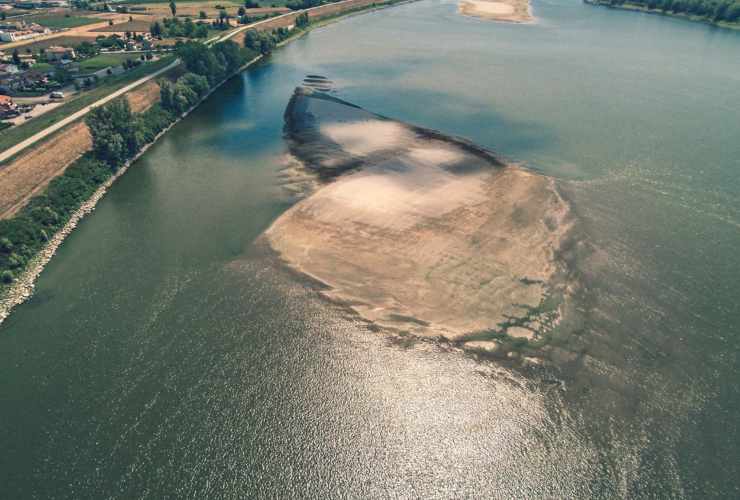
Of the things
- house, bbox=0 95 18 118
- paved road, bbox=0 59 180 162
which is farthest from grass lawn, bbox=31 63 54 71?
house, bbox=0 95 18 118

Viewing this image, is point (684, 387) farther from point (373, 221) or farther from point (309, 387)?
point (373, 221)

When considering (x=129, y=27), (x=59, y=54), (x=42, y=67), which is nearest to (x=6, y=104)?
(x=42, y=67)

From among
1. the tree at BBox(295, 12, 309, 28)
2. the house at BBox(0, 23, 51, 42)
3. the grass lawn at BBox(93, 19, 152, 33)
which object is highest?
the tree at BBox(295, 12, 309, 28)

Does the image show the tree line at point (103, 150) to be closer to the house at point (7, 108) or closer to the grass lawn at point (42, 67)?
the house at point (7, 108)

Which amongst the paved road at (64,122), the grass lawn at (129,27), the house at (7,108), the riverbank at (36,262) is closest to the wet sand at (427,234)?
the riverbank at (36,262)

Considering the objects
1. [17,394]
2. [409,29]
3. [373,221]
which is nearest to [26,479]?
[17,394]

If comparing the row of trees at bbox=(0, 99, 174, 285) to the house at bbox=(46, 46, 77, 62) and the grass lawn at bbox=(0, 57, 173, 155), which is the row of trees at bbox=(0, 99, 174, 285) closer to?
the grass lawn at bbox=(0, 57, 173, 155)

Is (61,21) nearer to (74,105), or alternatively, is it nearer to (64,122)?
(74,105)
